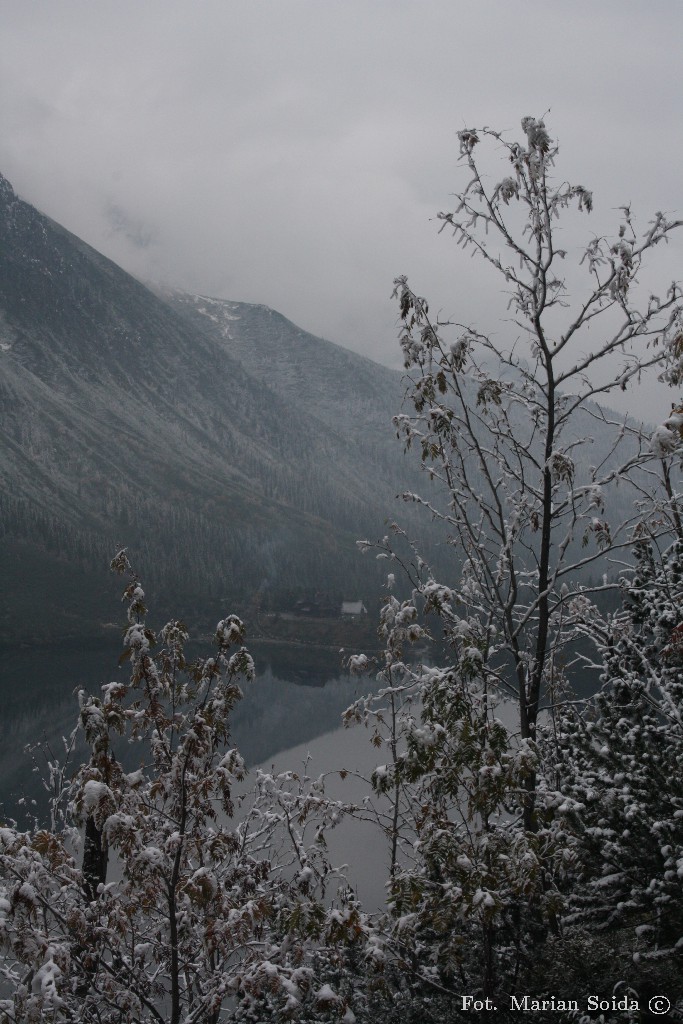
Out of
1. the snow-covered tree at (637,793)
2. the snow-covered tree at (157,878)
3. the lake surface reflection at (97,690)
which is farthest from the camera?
the lake surface reflection at (97,690)

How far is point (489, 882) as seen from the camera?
6199mm

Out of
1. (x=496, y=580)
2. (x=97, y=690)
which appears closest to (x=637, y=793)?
(x=496, y=580)

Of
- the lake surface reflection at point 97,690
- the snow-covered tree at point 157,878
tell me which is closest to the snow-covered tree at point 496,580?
the snow-covered tree at point 157,878

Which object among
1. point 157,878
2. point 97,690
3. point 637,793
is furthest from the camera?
point 97,690

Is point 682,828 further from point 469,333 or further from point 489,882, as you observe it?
point 469,333

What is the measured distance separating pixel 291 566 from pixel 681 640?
169 m

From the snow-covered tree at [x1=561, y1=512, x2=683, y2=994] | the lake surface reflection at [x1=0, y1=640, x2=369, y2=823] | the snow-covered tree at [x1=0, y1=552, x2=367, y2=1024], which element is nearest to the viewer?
the snow-covered tree at [x1=0, y1=552, x2=367, y2=1024]

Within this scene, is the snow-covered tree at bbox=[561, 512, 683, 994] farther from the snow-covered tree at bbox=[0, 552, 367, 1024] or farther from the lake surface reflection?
the lake surface reflection

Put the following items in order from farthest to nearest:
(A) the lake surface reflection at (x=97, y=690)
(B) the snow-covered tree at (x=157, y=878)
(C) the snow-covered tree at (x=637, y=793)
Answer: (A) the lake surface reflection at (x=97, y=690), (C) the snow-covered tree at (x=637, y=793), (B) the snow-covered tree at (x=157, y=878)

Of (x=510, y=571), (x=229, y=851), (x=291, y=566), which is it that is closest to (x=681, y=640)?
(x=510, y=571)

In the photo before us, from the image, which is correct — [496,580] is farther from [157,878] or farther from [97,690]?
[97,690]

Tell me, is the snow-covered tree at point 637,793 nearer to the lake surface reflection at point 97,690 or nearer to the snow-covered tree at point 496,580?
the snow-covered tree at point 496,580

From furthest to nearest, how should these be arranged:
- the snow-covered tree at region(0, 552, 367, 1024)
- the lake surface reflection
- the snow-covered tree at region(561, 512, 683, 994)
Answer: the lake surface reflection → the snow-covered tree at region(561, 512, 683, 994) → the snow-covered tree at region(0, 552, 367, 1024)

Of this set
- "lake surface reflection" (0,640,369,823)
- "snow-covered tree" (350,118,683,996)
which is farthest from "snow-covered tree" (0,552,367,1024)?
"lake surface reflection" (0,640,369,823)
